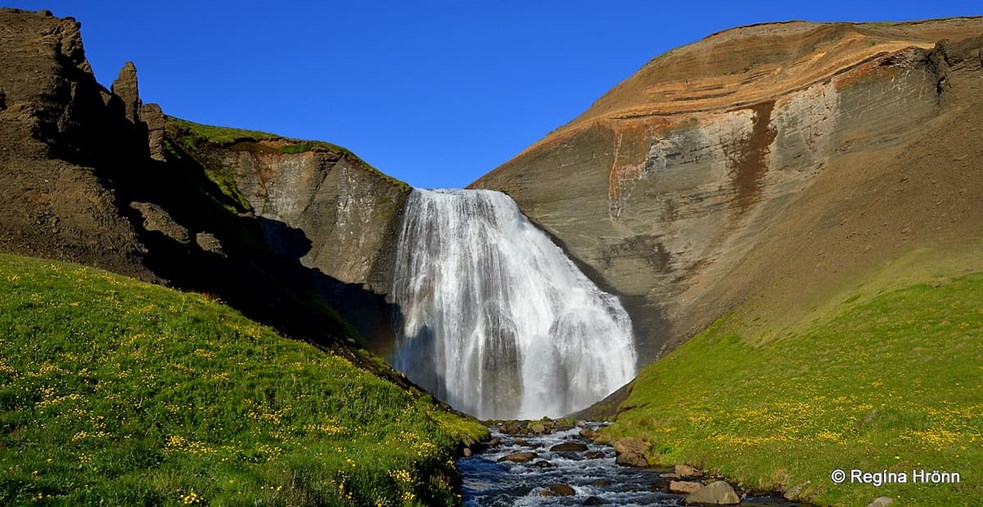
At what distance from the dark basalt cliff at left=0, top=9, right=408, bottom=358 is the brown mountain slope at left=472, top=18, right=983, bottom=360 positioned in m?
22.5

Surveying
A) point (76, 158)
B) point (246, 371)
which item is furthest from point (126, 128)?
point (246, 371)

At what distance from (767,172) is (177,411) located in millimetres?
65556

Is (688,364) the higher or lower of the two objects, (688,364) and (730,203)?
the lower

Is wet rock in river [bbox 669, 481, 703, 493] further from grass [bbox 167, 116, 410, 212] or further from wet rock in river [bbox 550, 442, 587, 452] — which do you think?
grass [bbox 167, 116, 410, 212]

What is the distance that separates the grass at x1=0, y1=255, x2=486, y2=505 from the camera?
10.9m

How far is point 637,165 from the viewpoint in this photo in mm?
76438

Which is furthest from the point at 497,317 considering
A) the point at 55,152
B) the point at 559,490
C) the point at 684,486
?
the point at 684,486

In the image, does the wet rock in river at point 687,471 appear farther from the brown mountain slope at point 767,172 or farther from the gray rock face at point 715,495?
the brown mountain slope at point 767,172

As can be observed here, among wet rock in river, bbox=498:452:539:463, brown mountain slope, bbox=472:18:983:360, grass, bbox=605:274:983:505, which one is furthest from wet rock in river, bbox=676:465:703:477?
brown mountain slope, bbox=472:18:983:360

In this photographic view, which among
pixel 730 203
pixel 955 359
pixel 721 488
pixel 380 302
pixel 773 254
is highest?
pixel 730 203

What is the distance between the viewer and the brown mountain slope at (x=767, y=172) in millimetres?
45375

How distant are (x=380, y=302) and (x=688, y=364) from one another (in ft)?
110

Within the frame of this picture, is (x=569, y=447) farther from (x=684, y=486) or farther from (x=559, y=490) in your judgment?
(x=684, y=486)

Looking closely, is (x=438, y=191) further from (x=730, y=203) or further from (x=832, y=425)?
(x=832, y=425)
